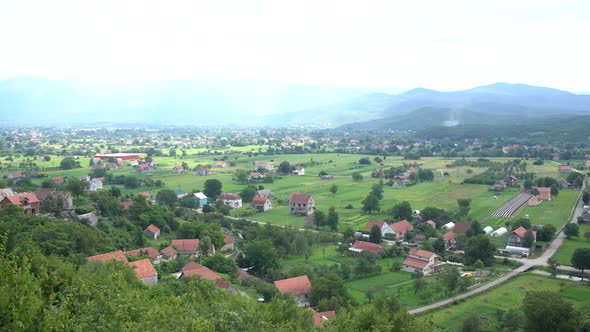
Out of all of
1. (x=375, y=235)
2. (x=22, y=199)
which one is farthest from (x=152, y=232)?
(x=375, y=235)

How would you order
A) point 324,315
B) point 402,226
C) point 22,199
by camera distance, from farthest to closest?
point 402,226 → point 22,199 → point 324,315

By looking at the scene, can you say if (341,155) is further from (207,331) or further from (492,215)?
(207,331)

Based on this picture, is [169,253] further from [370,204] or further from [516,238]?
[516,238]

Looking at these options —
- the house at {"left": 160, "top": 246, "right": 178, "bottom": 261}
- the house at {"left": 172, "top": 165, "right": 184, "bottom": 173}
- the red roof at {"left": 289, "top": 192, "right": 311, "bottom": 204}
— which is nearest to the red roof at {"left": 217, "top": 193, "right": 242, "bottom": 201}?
the red roof at {"left": 289, "top": 192, "right": 311, "bottom": 204}

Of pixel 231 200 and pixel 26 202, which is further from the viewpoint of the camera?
pixel 231 200

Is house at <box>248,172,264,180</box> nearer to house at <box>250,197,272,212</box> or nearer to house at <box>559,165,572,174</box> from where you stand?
house at <box>250,197,272,212</box>

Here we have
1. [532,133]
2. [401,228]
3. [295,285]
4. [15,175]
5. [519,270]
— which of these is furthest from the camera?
[532,133]

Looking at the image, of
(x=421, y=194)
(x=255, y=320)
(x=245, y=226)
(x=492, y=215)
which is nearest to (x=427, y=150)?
(x=421, y=194)
